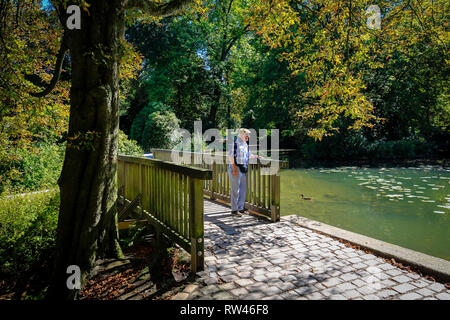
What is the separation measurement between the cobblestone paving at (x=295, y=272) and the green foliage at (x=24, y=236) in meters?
2.44

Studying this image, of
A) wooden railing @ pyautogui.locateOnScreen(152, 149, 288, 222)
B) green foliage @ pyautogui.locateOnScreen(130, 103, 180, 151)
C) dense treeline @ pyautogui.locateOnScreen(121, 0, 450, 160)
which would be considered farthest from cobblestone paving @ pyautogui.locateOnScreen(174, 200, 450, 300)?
green foliage @ pyautogui.locateOnScreen(130, 103, 180, 151)

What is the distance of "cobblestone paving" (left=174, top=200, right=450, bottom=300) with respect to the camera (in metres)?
3.43

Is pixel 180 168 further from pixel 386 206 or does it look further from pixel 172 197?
pixel 386 206

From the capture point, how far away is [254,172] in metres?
6.75

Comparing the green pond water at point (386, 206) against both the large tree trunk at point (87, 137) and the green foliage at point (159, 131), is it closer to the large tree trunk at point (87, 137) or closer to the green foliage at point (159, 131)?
the large tree trunk at point (87, 137)

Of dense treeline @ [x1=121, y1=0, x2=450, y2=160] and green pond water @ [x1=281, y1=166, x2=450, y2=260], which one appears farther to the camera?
dense treeline @ [x1=121, y1=0, x2=450, y2=160]

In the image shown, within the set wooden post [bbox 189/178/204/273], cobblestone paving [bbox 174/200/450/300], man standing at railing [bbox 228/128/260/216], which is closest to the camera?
cobblestone paving [bbox 174/200/450/300]

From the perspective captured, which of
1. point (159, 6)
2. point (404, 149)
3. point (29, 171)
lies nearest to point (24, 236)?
point (159, 6)

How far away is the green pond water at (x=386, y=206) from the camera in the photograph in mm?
6094

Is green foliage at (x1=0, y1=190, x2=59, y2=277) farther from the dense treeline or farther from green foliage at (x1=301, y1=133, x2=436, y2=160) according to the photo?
green foliage at (x1=301, y1=133, x2=436, y2=160)

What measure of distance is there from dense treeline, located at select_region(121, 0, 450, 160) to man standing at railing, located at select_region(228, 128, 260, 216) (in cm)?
1302

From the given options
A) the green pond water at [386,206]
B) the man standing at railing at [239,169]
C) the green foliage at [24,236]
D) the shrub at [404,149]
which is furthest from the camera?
the shrub at [404,149]

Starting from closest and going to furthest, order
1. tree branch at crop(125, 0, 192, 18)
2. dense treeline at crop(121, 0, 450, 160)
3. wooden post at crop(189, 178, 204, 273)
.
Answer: wooden post at crop(189, 178, 204, 273) < tree branch at crop(125, 0, 192, 18) < dense treeline at crop(121, 0, 450, 160)

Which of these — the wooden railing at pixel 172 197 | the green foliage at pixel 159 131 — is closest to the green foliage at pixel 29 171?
the wooden railing at pixel 172 197
